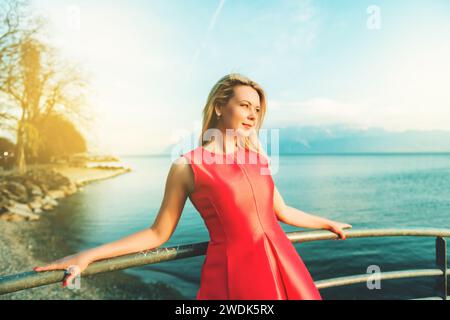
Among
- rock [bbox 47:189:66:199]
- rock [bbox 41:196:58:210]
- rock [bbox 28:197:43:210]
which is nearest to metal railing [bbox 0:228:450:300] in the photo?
rock [bbox 28:197:43:210]

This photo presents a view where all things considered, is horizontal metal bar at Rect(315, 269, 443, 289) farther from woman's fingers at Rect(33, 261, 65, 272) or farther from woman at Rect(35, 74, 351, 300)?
woman's fingers at Rect(33, 261, 65, 272)

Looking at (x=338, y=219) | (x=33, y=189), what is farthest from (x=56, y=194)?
(x=338, y=219)

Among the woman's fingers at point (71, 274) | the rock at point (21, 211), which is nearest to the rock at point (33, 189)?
the rock at point (21, 211)

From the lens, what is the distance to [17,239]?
19.6 m

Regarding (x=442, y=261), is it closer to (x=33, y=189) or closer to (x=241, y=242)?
(x=241, y=242)

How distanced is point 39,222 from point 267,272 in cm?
2744

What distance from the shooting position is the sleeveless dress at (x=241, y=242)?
1443 mm

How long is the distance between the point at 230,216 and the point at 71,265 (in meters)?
Result: 0.64

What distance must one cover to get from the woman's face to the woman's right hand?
91 centimetres

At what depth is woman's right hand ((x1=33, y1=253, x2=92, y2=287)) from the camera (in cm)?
129

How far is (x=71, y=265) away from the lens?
132 cm

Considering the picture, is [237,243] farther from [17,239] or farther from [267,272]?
[17,239]
